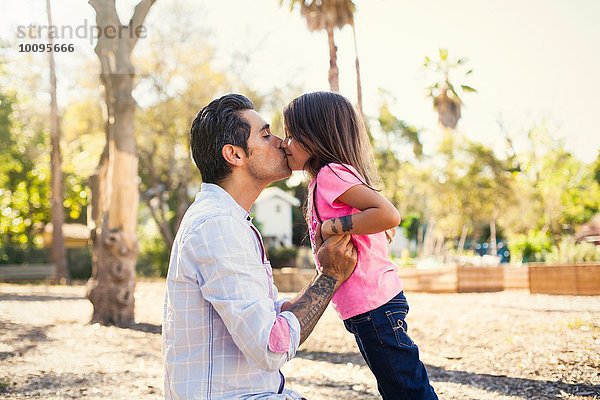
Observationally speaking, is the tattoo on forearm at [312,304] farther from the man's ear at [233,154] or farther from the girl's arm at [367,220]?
the man's ear at [233,154]

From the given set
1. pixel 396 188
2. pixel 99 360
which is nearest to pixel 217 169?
pixel 99 360

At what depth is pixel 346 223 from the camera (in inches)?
103

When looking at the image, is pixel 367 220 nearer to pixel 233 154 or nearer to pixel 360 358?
pixel 233 154

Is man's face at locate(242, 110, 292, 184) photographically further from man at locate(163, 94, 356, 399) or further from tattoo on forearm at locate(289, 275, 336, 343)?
tattoo on forearm at locate(289, 275, 336, 343)

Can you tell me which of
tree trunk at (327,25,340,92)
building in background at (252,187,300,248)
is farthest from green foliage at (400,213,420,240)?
tree trunk at (327,25,340,92)

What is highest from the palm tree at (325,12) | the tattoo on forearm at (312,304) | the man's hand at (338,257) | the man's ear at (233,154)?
the palm tree at (325,12)

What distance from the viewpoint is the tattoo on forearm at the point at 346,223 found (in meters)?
2.61

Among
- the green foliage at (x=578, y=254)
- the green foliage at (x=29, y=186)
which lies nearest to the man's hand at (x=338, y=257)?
the green foliage at (x=578, y=254)

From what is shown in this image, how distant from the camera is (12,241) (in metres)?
37.5

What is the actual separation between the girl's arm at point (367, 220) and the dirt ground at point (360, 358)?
3055 millimetres

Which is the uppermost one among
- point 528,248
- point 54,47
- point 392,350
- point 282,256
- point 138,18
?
point 138,18

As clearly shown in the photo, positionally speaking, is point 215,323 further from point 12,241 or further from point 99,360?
point 12,241

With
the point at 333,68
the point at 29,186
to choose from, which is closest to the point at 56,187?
the point at 29,186

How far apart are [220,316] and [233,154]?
60 cm
